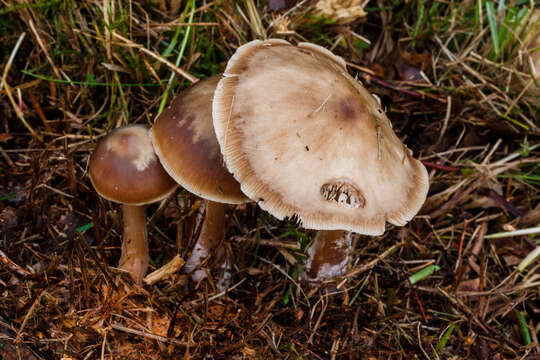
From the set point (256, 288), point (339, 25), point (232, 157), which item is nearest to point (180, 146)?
point (232, 157)

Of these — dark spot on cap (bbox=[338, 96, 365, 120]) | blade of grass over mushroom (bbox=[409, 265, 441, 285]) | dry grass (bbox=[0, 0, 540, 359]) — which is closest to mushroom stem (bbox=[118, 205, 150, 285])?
dry grass (bbox=[0, 0, 540, 359])

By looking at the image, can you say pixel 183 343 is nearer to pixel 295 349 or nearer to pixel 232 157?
pixel 295 349

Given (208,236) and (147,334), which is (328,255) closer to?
(208,236)

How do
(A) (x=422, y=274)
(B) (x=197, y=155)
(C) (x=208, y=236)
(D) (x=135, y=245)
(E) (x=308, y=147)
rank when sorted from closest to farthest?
(E) (x=308, y=147) < (B) (x=197, y=155) < (D) (x=135, y=245) < (C) (x=208, y=236) < (A) (x=422, y=274)

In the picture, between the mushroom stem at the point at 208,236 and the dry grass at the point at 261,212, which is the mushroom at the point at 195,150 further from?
the dry grass at the point at 261,212

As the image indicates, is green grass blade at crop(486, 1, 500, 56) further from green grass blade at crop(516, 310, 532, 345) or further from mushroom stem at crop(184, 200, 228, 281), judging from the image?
mushroom stem at crop(184, 200, 228, 281)

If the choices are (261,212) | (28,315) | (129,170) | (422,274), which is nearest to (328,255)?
(261,212)
